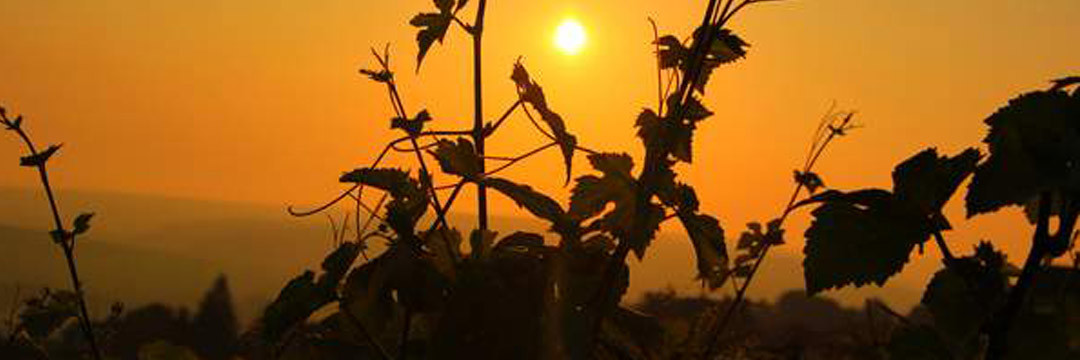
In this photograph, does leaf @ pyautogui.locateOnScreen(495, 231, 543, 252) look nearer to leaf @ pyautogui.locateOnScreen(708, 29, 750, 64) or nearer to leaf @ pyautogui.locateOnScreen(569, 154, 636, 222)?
leaf @ pyautogui.locateOnScreen(569, 154, 636, 222)

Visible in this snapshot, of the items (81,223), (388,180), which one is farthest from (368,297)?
(81,223)

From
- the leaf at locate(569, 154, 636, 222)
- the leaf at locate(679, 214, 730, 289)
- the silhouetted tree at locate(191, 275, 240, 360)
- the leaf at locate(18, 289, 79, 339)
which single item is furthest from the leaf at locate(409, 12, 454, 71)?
the silhouetted tree at locate(191, 275, 240, 360)

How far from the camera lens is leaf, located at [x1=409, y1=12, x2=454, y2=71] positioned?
3137 millimetres

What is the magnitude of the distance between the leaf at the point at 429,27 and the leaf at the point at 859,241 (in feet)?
5.43

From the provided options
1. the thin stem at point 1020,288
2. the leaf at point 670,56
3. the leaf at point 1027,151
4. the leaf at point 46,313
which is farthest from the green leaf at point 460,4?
the leaf at point 46,313

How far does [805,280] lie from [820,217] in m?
0.11

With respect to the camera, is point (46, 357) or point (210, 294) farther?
point (210, 294)

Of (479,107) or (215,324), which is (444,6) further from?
(215,324)

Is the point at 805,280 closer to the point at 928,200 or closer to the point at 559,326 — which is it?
the point at 928,200

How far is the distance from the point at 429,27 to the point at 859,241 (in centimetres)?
180

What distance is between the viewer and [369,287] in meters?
2.43

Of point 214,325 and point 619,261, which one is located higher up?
point 214,325

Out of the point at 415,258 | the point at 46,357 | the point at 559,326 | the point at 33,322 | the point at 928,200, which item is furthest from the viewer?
the point at 33,322

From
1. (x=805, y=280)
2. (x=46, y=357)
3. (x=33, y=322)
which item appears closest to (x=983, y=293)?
(x=805, y=280)
